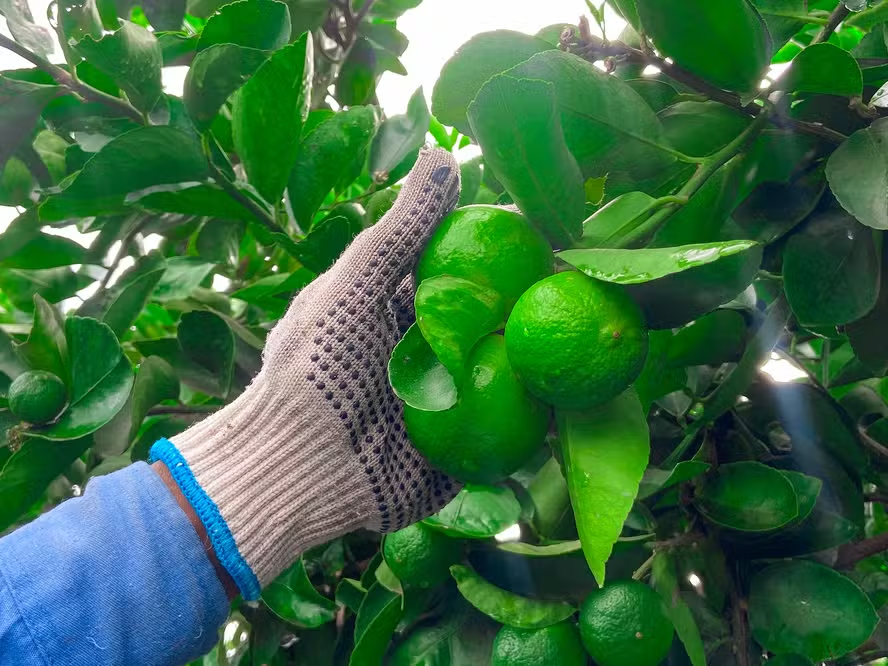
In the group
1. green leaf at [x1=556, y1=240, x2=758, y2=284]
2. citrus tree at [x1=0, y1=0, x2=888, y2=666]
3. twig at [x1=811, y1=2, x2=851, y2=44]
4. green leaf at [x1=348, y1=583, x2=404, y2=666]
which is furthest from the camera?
green leaf at [x1=348, y1=583, x2=404, y2=666]

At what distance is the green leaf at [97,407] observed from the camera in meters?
0.88

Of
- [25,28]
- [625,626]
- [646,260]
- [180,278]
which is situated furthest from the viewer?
[180,278]

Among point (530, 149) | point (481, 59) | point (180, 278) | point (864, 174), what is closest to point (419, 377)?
point (530, 149)

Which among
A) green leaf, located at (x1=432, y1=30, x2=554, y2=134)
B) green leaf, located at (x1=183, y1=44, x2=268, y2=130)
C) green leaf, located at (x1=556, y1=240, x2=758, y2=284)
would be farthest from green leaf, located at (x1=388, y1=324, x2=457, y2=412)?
green leaf, located at (x1=183, y1=44, x2=268, y2=130)

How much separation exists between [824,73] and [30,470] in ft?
2.89

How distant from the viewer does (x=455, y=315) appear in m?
0.56

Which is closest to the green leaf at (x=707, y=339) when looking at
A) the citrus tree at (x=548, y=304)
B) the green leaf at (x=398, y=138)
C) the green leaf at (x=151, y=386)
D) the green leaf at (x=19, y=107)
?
the citrus tree at (x=548, y=304)

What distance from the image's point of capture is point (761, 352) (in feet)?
2.50

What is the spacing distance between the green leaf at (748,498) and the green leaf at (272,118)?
1.90ft

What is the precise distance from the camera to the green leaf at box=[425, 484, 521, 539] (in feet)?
2.68

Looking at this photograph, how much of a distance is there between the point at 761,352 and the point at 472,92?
369mm

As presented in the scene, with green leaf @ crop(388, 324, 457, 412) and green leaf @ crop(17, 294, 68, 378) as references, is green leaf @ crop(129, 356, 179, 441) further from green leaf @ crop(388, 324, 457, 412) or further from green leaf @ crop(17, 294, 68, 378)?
green leaf @ crop(388, 324, 457, 412)

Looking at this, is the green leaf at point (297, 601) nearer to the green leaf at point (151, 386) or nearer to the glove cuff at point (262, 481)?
the glove cuff at point (262, 481)

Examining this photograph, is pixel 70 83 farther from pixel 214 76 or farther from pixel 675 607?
Result: pixel 675 607
